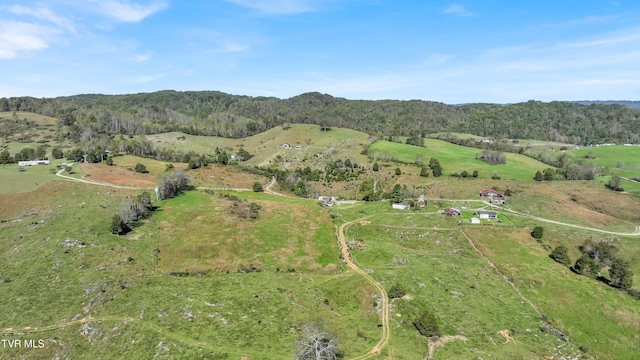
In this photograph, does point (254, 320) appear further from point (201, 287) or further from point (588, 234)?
point (588, 234)

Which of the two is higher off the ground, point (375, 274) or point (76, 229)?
point (76, 229)

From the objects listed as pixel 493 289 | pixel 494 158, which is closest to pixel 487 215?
pixel 493 289

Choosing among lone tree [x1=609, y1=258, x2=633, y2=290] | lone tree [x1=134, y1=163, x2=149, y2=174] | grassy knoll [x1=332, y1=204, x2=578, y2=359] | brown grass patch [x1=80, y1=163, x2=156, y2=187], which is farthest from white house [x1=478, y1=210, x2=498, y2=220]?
lone tree [x1=134, y1=163, x2=149, y2=174]

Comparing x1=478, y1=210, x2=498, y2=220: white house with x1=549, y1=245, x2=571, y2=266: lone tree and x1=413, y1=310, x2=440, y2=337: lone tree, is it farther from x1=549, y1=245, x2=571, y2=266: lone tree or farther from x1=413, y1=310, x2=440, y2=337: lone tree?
x1=413, y1=310, x2=440, y2=337: lone tree

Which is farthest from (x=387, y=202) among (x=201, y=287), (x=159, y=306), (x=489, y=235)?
(x=159, y=306)

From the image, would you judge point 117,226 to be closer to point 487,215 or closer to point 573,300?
point 487,215
